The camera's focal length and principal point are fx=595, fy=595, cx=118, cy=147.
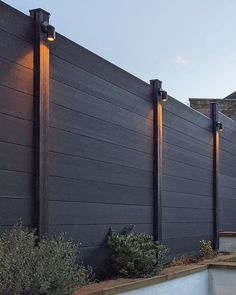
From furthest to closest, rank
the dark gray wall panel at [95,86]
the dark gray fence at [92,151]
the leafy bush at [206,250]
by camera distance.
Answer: the leafy bush at [206,250] → the dark gray wall panel at [95,86] → the dark gray fence at [92,151]

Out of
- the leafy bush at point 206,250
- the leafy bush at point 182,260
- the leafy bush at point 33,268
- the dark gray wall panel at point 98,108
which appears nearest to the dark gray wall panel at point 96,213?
the leafy bush at point 182,260

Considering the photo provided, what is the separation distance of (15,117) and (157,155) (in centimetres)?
416

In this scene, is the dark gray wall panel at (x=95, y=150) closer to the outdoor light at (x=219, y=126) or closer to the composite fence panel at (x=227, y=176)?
the outdoor light at (x=219, y=126)

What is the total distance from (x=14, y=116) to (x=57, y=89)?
101 cm

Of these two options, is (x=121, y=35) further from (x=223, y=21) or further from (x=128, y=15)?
(x=223, y=21)

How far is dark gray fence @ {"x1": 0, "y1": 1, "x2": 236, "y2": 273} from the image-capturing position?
6.89 m

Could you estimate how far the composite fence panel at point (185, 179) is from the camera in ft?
36.8

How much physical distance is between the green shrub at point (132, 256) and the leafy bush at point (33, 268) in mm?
2427

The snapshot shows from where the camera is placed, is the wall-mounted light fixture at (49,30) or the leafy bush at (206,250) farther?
the leafy bush at (206,250)

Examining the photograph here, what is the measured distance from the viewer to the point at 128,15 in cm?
1412

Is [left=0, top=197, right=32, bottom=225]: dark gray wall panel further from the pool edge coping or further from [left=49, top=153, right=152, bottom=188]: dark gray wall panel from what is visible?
the pool edge coping

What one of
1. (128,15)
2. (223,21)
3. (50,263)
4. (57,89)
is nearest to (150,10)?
(128,15)

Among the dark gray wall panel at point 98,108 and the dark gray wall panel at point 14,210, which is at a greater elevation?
the dark gray wall panel at point 98,108

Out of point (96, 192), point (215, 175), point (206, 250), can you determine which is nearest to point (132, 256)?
point (96, 192)
